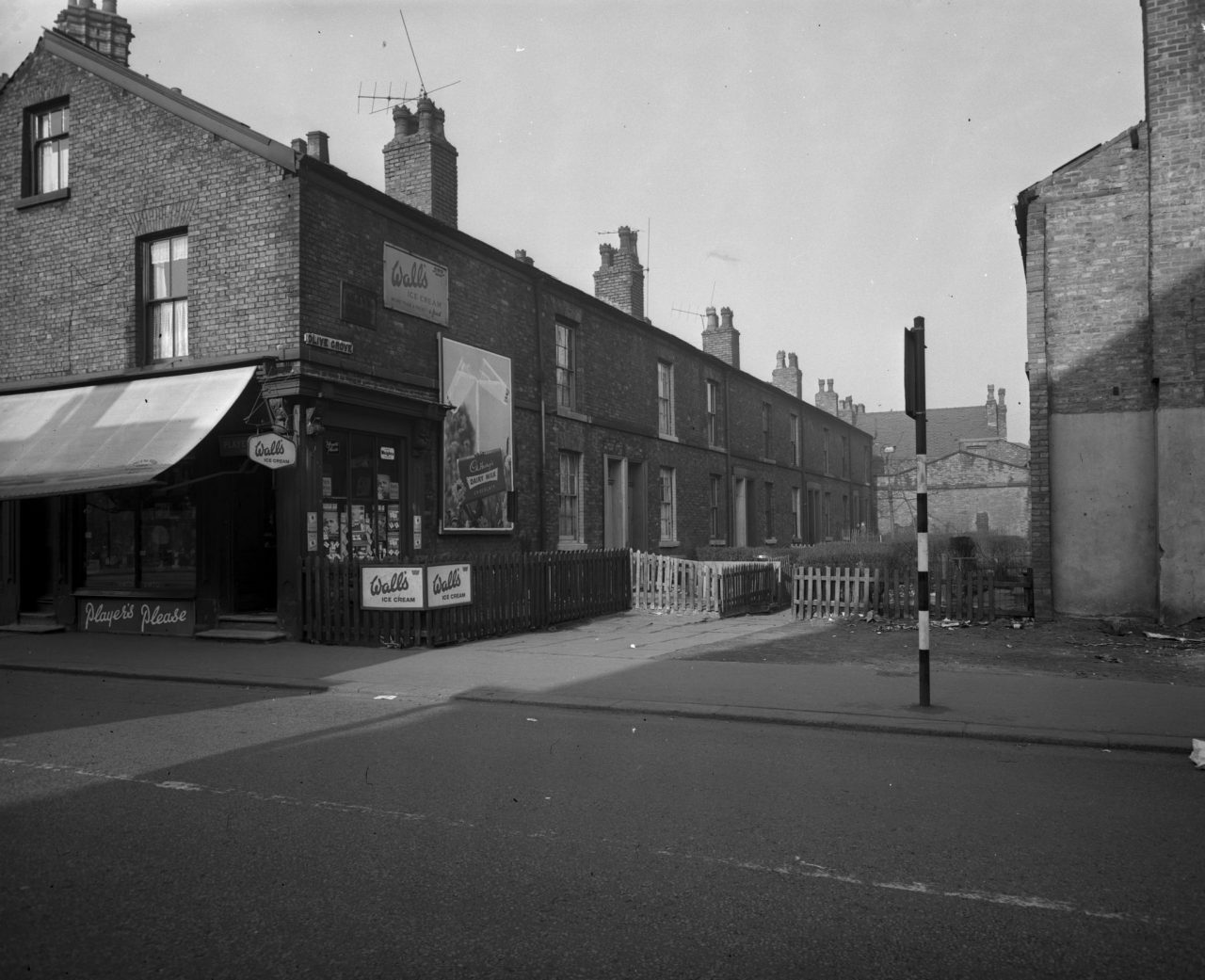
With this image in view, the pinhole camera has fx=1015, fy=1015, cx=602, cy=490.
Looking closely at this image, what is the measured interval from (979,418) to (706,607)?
6811 cm

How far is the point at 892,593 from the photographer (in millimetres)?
16281

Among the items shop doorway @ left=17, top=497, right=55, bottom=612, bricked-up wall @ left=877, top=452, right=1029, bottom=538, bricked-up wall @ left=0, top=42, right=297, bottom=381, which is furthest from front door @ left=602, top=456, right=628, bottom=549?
bricked-up wall @ left=877, top=452, right=1029, bottom=538

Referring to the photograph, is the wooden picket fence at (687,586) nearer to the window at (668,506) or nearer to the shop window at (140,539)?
the window at (668,506)

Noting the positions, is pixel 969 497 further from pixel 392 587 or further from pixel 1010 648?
pixel 392 587

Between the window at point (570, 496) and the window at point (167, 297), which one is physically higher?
the window at point (167, 297)

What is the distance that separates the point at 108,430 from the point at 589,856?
11.7m

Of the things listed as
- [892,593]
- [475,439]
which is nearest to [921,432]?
[892,593]

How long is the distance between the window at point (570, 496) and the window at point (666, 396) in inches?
189

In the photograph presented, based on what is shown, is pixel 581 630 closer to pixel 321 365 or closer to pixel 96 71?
pixel 321 365

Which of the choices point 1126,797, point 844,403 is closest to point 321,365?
point 1126,797

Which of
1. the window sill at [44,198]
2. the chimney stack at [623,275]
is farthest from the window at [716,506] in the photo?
the window sill at [44,198]

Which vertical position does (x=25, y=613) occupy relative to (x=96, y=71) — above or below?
below

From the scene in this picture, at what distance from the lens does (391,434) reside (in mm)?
15633

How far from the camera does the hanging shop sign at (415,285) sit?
15.7 meters
